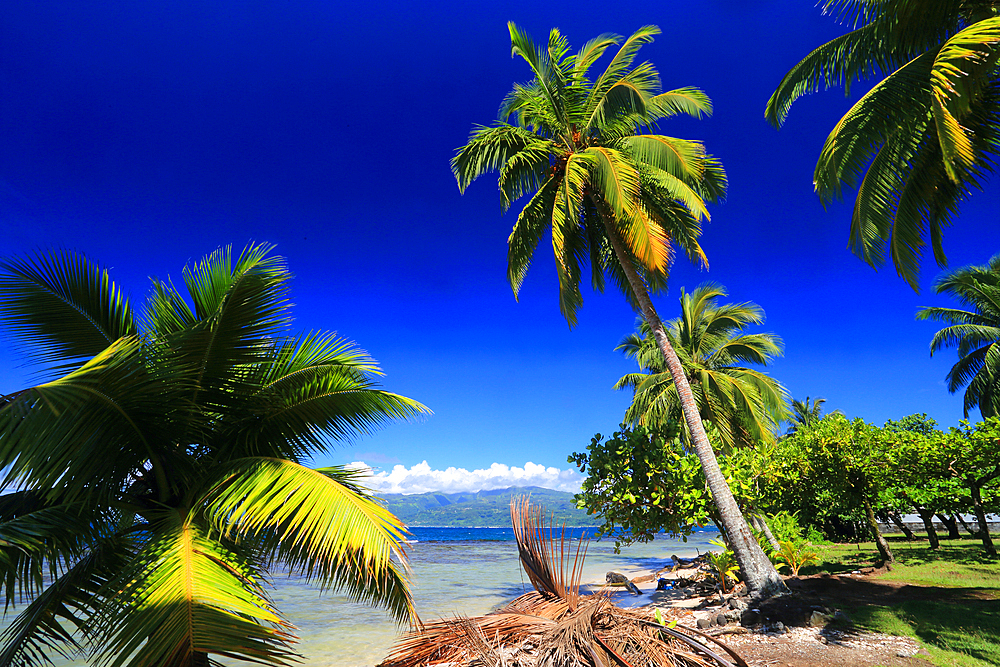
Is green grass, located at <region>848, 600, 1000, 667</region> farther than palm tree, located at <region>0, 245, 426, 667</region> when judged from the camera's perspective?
Yes

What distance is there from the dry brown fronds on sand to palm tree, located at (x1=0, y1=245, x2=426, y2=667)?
5.11 ft

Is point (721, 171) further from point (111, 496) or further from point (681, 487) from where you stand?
point (111, 496)

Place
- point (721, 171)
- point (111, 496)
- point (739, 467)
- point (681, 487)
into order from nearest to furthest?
point (111, 496), point (681, 487), point (721, 171), point (739, 467)

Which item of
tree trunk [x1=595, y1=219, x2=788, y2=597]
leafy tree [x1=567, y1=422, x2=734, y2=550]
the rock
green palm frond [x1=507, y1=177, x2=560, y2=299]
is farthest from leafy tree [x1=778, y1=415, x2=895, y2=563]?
green palm frond [x1=507, y1=177, x2=560, y2=299]

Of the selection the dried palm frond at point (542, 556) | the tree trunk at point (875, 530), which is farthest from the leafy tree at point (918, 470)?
the dried palm frond at point (542, 556)

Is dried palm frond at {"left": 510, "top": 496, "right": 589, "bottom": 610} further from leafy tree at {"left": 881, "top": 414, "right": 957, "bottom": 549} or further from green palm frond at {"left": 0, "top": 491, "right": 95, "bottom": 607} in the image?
leafy tree at {"left": 881, "top": 414, "right": 957, "bottom": 549}

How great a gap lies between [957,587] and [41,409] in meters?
14.9

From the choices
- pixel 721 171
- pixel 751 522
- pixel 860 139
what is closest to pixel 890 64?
pixel 860 139

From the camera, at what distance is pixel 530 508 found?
222 centimetres

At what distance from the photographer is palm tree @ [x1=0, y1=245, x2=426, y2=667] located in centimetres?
305

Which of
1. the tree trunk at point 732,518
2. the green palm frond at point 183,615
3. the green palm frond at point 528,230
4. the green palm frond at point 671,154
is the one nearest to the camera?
the green palm frond at point 183,615

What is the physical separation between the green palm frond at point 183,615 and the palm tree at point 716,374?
15771 millimetres

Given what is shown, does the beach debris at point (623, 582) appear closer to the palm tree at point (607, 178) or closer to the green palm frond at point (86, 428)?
the palm tree at point (607, 178)

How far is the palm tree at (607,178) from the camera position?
9.73m
